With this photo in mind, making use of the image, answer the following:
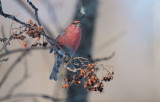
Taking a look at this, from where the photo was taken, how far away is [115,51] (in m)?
1.26

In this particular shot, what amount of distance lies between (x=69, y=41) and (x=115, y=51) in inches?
15.4

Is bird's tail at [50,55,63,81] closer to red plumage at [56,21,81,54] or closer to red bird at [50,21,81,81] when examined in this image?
red bird at [50,21,81,81]

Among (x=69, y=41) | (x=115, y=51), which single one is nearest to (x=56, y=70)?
(x=69, y=41)

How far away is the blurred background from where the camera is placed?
1.07m

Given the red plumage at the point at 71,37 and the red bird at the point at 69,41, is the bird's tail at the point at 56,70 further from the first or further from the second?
the red plumage at the point at 71,37

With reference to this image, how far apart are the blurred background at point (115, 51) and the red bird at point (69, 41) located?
0.12ft

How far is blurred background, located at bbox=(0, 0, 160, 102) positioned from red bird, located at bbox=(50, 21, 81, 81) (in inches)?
1.4

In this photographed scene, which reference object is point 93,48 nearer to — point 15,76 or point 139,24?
point 139,24

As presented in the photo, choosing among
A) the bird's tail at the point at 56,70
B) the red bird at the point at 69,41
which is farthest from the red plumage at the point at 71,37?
the bird's tail at the point at 56,70

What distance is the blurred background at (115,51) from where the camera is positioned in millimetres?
1074

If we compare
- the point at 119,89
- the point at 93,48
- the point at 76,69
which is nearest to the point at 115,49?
the point at 93,48

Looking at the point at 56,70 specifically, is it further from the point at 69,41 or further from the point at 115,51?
the point at 115,51

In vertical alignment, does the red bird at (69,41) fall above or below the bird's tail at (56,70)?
above

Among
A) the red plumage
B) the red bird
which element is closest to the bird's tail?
the red bird
